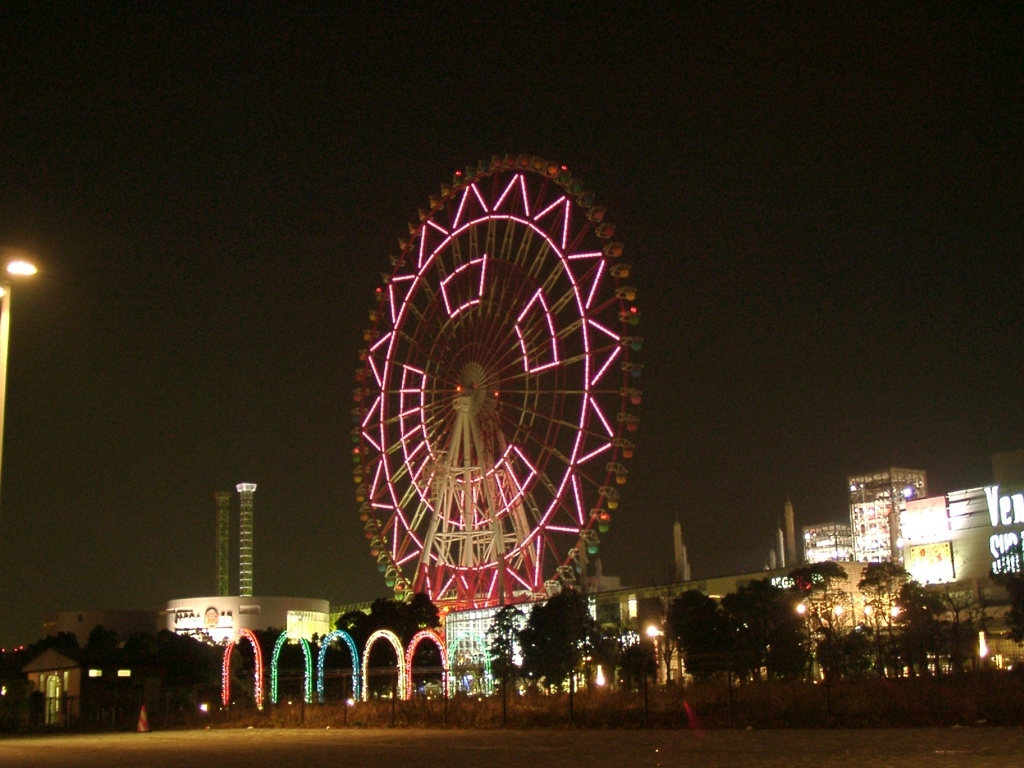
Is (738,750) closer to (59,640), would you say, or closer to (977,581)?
(977,581)

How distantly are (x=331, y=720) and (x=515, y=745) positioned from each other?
13.2m

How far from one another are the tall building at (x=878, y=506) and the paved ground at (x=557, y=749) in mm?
112161

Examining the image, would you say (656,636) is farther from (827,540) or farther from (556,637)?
(827,540)

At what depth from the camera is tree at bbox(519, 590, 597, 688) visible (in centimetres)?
5375

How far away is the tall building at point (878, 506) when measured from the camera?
5344 inches

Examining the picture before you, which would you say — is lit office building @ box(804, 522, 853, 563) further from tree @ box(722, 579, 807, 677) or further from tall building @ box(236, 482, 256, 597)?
tree @ box(722, 579, 807, 677)

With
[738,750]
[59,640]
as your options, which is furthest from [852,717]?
[59,640]

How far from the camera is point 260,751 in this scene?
84.5 ft

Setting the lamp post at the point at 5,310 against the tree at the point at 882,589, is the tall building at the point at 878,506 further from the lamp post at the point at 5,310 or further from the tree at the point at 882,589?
the lamp post at the point at 5,310

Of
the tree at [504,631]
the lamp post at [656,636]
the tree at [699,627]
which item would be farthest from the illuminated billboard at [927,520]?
the tree at [504,631]

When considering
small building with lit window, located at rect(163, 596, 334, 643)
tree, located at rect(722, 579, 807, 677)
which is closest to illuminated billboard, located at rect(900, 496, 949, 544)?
tree, located at rect(722, 579, 807, 677)

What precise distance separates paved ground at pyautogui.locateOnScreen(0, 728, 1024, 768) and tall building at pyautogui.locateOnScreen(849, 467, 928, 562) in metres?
112

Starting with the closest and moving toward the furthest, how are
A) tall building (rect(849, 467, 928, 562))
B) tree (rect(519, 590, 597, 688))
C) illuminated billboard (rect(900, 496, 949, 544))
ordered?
1. tree (rect(519, 590, 597, 688))
2. illuminated billboard (rect(900, 496, 949, 544))
3. tall building (rect(849, 467, 928, 562))

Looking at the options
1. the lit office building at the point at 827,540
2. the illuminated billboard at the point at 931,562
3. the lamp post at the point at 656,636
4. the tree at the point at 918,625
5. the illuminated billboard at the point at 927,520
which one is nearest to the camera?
the tree at the point at 918,625
